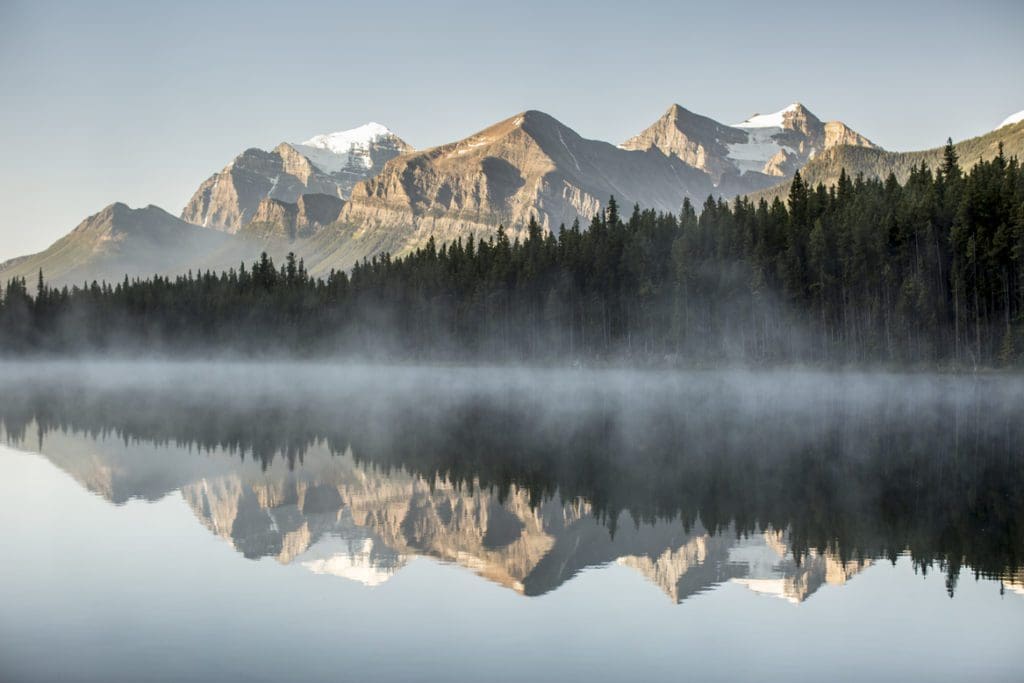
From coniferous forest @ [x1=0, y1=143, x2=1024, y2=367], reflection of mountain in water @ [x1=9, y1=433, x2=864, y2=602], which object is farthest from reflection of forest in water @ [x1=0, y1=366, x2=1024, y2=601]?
coniferous forest @ [x1=0, y1=143, x2=1024, y2=367]

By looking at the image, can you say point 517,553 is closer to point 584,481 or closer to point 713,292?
point 584,481

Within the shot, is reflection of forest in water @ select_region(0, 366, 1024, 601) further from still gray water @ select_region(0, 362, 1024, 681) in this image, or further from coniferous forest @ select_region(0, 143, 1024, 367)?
coniferous forest @ select_region(0, 143, 1024, 367)

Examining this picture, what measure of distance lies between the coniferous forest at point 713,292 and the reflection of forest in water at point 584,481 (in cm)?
2406

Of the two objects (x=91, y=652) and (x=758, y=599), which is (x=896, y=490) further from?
(x=91, y=652)

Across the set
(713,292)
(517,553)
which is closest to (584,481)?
(517,553)

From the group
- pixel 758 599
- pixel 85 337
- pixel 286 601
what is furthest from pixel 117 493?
pixel 85 337

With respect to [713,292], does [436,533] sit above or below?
below

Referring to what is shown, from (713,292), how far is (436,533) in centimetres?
8438

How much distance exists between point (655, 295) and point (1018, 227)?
1649 inches

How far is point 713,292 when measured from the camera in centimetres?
10162

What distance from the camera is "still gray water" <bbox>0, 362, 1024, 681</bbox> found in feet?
43.3

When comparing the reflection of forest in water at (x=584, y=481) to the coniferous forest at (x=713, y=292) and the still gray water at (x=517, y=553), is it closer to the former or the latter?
the still gray water at (x=517, y=553)

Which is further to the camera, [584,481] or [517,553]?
[584,481]

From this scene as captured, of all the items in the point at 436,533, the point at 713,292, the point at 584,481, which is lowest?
the point at 436,533
